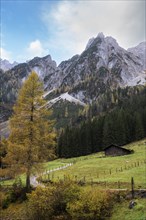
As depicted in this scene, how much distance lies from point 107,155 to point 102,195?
54600 mm

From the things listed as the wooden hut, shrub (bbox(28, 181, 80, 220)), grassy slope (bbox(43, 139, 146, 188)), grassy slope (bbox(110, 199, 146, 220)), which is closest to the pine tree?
grassy slope (bbox(43, 139, 146, 188))

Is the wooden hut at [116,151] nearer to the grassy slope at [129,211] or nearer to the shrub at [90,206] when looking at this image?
the grassy slope at [129,211]

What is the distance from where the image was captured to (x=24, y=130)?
33.9 meters

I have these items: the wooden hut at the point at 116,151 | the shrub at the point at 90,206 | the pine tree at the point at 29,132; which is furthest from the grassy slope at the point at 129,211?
the wooden hut at the point at 116,151

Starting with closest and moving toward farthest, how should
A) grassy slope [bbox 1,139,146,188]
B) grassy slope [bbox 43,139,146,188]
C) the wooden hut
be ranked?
grassy slope [bbox 1,139,146,188] < grassy slope [bbox 43,139,146,188] < the wooden hut

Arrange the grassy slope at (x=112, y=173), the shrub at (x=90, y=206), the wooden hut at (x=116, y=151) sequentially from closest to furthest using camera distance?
the shrub at (x=90, y=206), the grassy slope at (x=112, y=173), the wooden hut at (x=116, y=151)

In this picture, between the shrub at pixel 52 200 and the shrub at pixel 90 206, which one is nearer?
the shrub at pixel 90 206

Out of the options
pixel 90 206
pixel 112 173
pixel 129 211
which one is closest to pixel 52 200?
pixel 90 206

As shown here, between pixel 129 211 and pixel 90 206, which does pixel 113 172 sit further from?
pixel 90 206

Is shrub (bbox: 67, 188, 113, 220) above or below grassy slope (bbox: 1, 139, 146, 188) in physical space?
below

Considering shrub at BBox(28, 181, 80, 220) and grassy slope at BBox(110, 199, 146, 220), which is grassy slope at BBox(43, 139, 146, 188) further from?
grassy slope at BBox(110, 199, 146, 220)

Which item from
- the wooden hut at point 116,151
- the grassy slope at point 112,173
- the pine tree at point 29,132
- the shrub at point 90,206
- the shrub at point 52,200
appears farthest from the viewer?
the wooden hut at point 116,151

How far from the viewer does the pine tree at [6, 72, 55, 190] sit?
33.4m

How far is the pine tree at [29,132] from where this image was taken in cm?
3344
